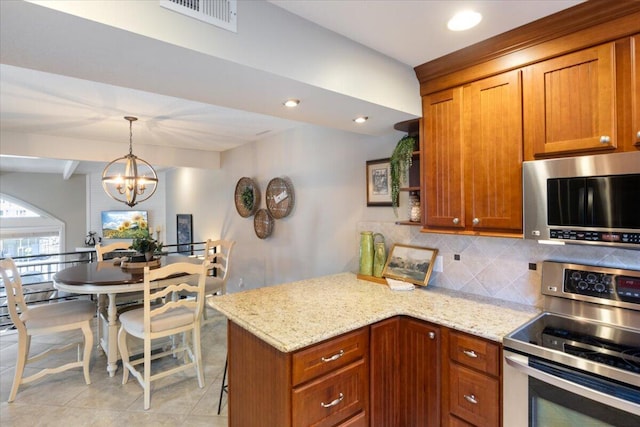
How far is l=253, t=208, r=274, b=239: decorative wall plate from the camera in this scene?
4293 mm

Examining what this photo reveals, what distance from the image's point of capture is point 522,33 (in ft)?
5.50

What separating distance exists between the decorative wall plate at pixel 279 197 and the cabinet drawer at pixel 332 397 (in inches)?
98.3

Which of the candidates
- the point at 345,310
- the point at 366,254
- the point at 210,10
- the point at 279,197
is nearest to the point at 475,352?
the point at 345,310

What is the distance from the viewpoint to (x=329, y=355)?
1555mm

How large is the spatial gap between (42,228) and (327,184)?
7.50 m

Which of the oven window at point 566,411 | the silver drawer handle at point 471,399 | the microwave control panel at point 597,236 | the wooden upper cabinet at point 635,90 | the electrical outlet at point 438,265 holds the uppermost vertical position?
the wooden upper cabinet at point 635,90

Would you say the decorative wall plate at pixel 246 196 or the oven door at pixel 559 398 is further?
the decorative wall plate at pixel 246 196

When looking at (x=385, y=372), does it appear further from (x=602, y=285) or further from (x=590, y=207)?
(x=590, y=207)

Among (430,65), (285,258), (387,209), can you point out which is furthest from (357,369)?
(285,258)

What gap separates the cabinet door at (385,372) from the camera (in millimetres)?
1752

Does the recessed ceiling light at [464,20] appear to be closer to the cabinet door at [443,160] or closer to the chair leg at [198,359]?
the cabinet door at [443,160]

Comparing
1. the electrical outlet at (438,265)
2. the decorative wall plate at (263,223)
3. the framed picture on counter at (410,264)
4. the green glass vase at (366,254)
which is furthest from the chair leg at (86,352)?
the electrical outlet at (438,265)

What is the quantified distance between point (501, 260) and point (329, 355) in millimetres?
1278

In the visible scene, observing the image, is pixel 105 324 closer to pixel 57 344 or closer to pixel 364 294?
pixel 57 344
